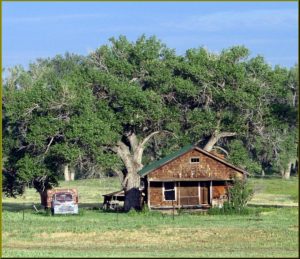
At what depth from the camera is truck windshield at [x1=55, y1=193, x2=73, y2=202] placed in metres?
65.4

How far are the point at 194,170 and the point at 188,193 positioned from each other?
5.77ft

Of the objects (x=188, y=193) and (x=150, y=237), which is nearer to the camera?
(x=150, y=237)

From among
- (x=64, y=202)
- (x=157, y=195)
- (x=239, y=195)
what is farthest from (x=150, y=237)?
(x=157, y=195)

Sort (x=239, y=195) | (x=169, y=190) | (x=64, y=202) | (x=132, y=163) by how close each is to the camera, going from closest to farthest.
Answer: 1. (x=64, y=202)
2. (x=239, y=195)
3. (x=169, y=190)
4. (x=132, y=163)

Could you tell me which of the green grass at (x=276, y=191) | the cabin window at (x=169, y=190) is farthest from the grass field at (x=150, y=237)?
the green grass at (x=276, y=191)

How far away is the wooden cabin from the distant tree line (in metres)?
5.62

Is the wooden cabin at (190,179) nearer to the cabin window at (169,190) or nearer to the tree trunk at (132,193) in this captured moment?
the cabin window at (169,190)

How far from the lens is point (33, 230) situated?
46.2m

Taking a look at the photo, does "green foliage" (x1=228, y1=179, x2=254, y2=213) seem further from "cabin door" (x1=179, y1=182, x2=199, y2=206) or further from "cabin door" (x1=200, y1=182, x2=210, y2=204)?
"cabin door" (x1=179, y1=182, x2=199, y2=206)

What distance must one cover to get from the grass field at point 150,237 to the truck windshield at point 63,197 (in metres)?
5.00

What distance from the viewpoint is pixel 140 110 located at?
7281cm

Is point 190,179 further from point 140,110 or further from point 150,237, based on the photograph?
point 150,237

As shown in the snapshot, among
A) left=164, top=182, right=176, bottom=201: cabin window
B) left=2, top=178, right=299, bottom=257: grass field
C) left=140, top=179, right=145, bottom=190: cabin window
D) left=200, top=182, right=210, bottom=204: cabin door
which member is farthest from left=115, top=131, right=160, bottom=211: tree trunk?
left=2, top=178, right=299, bottom=257: grass field

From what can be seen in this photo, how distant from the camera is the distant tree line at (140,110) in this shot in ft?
234
